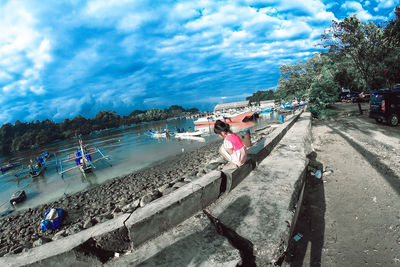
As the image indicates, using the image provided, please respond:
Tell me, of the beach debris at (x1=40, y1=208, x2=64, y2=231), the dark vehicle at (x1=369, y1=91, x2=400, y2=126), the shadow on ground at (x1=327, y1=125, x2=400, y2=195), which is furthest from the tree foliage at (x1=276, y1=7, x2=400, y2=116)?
the beach debris at (x1=40, y1=208, x2=64, y2=231)

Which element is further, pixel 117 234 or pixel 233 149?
pixel 233 149

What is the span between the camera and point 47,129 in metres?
75.2

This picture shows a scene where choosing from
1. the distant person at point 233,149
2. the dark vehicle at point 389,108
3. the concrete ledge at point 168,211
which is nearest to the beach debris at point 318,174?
the distant person at point 233,149

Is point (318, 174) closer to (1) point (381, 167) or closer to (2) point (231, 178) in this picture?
(1) point (381, 167)

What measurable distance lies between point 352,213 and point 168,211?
10.2 ft

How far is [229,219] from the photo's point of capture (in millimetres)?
2230

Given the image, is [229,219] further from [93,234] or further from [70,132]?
[70,132]

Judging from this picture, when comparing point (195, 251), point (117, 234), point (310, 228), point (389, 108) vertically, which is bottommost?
point (310, 228)

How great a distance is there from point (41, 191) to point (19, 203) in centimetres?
186

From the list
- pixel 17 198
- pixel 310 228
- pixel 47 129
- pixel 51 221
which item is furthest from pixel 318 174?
pixel 47 129

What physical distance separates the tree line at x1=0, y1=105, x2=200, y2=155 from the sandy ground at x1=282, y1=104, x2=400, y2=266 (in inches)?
2901

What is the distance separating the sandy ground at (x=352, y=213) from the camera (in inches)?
82.5

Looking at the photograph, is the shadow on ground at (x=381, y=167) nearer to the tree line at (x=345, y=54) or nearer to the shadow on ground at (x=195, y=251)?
the shadow on ground at (x=195, y=251)

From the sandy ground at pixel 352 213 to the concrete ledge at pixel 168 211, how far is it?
134cm
